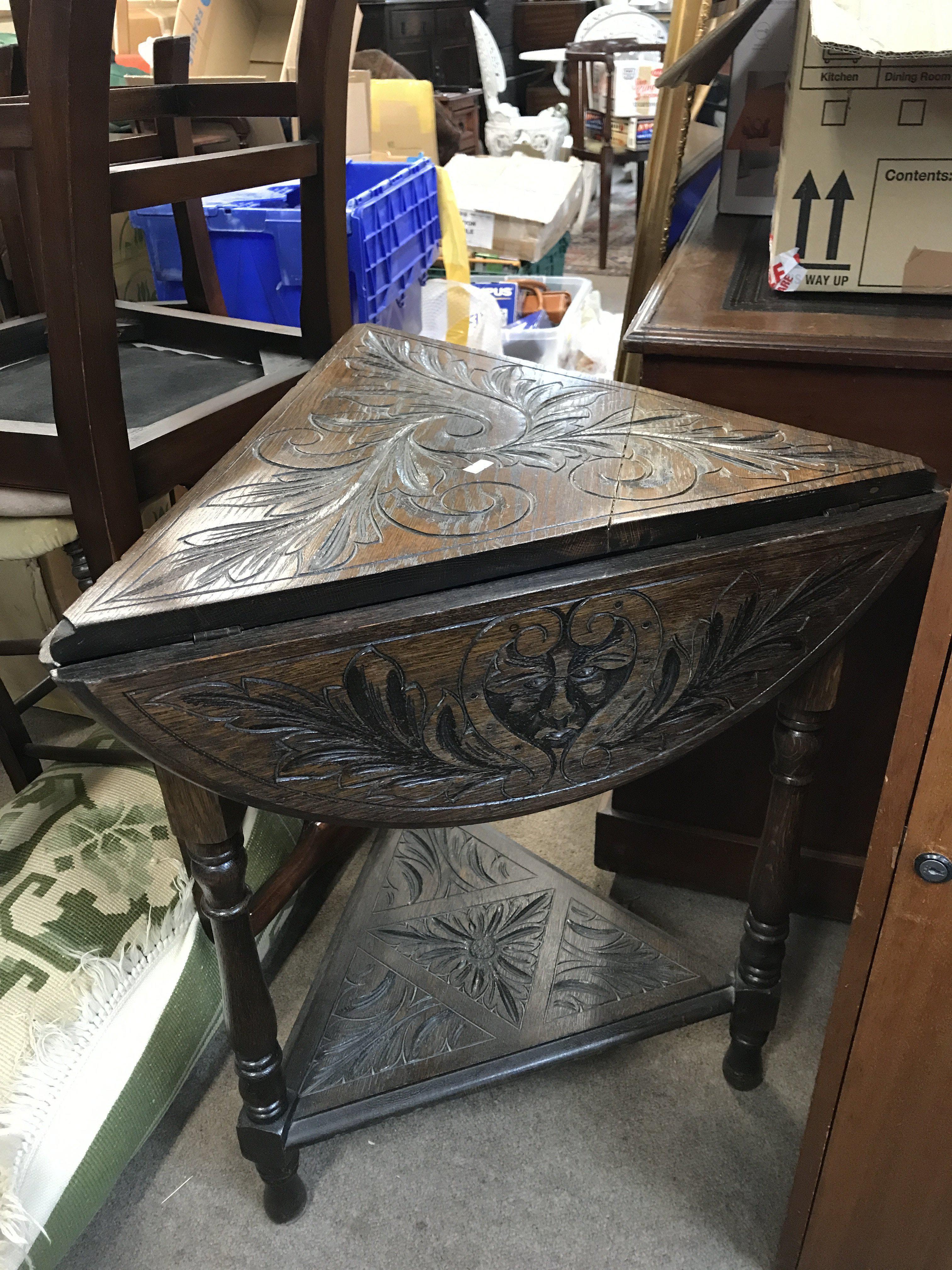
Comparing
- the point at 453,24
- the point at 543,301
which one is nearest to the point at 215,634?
the point at 543,301

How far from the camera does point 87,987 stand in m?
1.00

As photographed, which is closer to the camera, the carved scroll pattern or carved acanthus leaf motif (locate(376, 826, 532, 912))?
the carved scroll pattern

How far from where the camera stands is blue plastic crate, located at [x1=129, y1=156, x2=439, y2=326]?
1.50 meters

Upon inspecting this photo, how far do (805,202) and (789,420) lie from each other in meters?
0.23

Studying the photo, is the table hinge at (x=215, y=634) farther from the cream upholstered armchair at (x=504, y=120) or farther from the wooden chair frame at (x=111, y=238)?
the cream upholstered armchair at (x=504, y=120)

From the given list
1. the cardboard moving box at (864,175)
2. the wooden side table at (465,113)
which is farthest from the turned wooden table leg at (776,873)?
the wooden side table at (465,113)

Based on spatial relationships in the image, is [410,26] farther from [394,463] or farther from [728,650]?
[728,650]

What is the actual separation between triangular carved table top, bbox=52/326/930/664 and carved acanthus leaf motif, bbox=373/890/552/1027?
Answer: 0.69 m

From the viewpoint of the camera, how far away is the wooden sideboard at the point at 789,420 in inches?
34.9

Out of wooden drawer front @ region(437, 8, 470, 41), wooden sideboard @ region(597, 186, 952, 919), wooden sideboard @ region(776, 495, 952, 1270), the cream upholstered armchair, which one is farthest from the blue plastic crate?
wooden drawer front @ region(437, 8, 470, 41)

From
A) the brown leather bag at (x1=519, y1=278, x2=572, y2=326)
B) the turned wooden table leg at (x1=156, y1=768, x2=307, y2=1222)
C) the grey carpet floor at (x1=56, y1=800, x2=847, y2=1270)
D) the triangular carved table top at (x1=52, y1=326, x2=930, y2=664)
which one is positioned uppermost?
the triangular carved table top at (x1=52, y1=326, x2=930, y2=664)

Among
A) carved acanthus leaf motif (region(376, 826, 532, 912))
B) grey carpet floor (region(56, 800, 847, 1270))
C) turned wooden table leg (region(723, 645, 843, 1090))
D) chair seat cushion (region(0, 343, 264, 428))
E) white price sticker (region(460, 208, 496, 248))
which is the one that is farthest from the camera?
white price sticker (region(460, 208, 496, 248))

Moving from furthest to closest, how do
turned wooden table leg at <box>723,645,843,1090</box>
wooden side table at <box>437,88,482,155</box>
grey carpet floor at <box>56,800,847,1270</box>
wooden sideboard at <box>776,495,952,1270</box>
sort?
1. wooden side table at <box>437,88,482,155</box>
2. grey carpet floor at <box>56,800,847,1270</box>
3. turned wooden table leg at <box>723,645,843,1090</box>
4. wooden sideboard at <box>776,495,952,1270</box>

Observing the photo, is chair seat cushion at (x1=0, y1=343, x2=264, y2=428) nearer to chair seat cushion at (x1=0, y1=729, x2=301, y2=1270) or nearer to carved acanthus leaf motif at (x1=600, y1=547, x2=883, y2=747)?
chair seat cushion at (x1=0, y1=729, x2=301, y2=1270)
